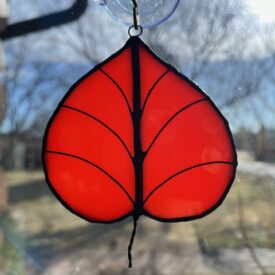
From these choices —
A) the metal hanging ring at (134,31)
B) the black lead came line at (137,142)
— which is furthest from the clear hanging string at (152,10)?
the black lead came line at (137,142)

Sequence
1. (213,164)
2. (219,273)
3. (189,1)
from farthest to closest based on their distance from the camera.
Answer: (219,273) < (189,1) < (213,164)

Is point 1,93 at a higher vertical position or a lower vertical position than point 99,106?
lower

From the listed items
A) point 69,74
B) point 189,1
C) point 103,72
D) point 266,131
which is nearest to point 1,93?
point 69,74

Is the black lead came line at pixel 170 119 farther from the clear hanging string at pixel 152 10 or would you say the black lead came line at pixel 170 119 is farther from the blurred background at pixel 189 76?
the blurred background at pixel 189 76

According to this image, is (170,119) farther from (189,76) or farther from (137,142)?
(189,76)

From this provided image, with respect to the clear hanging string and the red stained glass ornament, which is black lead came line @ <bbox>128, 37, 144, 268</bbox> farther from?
the clear hanging string

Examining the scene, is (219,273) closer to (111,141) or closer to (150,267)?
(150,267)

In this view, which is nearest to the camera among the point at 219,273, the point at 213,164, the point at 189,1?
the point at 213,164

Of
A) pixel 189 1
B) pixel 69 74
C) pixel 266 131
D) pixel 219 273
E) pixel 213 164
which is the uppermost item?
pixel 189 1
